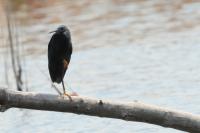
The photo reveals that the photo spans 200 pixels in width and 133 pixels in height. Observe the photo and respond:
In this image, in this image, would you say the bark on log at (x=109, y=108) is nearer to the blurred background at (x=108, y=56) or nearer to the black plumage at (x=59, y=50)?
the black plumage at (x=59, y=50)

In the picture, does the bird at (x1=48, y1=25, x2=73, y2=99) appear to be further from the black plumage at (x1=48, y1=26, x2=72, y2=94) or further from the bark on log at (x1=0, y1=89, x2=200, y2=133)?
the bark on log at (x1=0, y1=89, x2=200, y2=133)

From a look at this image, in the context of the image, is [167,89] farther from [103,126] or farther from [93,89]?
[103,126]

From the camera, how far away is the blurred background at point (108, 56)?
10.6m

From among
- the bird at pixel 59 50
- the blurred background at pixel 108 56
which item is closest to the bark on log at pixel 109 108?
the bird at pixel 59 50

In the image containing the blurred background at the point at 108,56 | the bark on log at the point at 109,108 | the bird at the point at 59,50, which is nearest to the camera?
the bark on log at the point at 109,108

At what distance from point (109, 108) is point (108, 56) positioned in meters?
7.77

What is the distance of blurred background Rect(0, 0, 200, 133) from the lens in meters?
10.6

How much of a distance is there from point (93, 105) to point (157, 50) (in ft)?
25.5

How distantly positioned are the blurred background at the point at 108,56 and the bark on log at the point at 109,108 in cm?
291

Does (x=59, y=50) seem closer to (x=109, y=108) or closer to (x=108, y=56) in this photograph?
(x=109, y=108)

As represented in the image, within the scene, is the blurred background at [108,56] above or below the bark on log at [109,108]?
above

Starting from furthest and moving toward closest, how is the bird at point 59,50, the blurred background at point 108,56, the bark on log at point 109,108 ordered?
the blurred background at point 108,56
the bird at point 59,50
the bark on log at point 109,108

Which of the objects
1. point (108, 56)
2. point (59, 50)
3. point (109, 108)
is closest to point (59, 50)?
point (59, 50)

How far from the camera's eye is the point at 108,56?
1423cm
